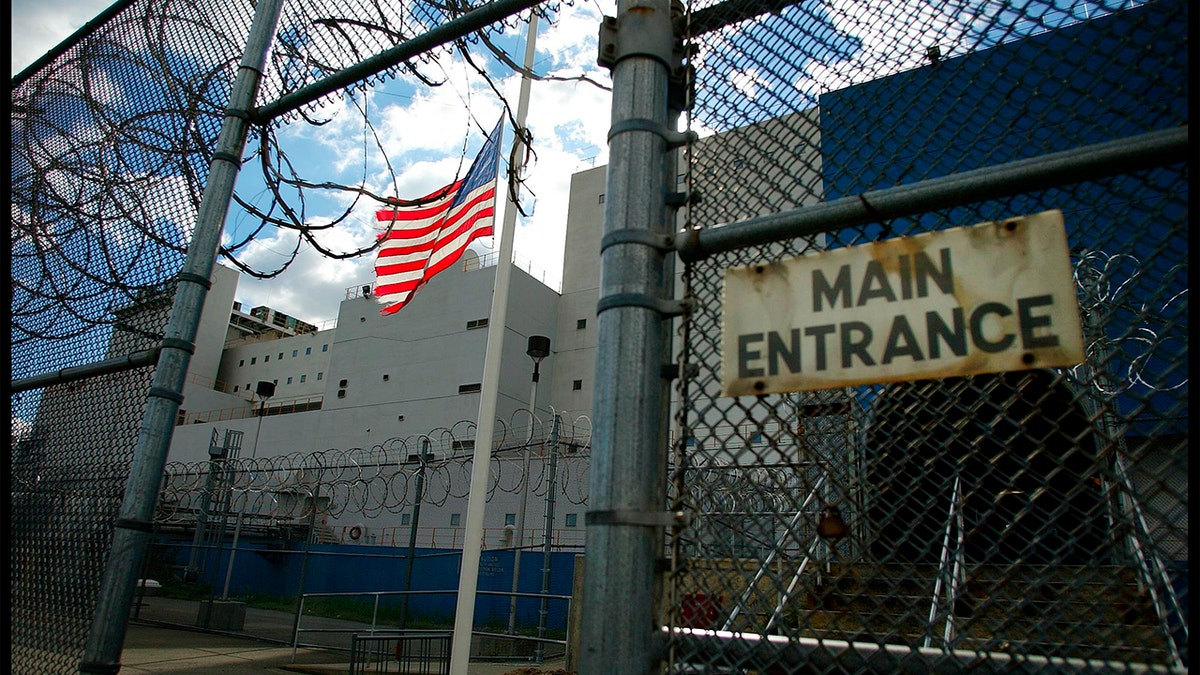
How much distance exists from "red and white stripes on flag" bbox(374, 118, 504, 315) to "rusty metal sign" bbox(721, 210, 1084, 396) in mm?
7665

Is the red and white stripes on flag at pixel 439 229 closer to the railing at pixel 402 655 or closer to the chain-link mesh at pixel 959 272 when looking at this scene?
the railing at pixel 402 655

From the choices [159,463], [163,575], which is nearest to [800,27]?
[159,463]

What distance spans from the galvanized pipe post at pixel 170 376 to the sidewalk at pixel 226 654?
683cm

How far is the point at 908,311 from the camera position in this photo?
1.77 metres

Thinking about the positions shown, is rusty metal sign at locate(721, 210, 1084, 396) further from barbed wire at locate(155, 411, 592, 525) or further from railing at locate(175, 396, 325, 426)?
railing at locate(175, 396, 325, 426)

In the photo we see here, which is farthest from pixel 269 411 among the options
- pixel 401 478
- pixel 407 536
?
pixel 407 536

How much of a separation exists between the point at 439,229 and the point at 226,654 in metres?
7.49

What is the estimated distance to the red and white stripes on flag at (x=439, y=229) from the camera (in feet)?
30.5

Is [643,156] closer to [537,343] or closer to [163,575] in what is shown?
[537,343]

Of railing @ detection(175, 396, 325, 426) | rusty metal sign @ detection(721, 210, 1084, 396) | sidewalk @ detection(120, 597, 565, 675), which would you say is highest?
railing @ detection(175, 396, 325, 426)

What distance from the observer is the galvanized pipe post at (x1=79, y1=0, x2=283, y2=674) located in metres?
3.26

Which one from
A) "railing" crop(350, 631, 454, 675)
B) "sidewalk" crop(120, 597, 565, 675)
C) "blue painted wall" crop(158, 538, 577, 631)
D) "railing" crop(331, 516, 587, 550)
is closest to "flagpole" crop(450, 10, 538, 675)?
"railing" crop(350, 631, 454, 675)

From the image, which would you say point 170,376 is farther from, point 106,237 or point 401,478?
point 401,478

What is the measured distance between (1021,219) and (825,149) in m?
0.82
